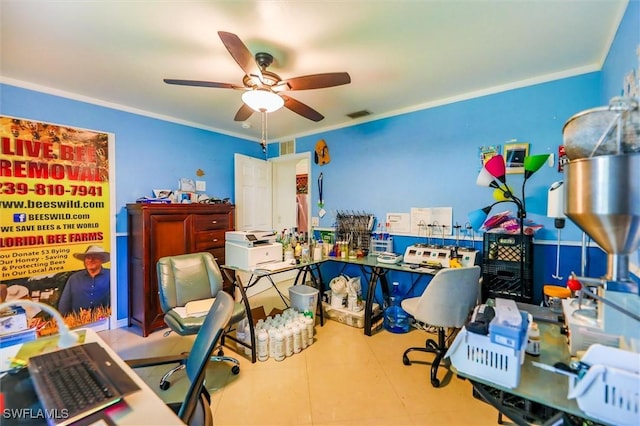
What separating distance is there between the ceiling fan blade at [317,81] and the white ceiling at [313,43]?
Result: 0.27m

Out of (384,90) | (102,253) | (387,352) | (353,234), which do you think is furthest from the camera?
(353,234)

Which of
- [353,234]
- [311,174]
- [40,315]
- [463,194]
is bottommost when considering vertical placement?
[40,315]

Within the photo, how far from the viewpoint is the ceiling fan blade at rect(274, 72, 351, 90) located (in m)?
1.78

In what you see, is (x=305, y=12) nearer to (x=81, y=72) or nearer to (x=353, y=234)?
(x=81, y=72)

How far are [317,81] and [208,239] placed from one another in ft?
7.71

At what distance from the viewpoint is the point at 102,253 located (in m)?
2.88

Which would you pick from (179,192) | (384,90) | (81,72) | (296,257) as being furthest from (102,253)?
(384,90)

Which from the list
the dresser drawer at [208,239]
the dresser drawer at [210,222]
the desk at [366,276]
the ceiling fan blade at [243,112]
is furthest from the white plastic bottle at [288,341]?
the ceiling fan blade at [243,112]

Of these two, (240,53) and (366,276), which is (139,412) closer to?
(240,53)

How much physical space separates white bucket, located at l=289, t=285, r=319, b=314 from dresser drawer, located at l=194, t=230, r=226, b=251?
119cm

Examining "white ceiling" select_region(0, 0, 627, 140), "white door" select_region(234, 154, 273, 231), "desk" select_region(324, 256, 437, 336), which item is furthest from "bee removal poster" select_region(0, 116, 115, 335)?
"desk" select_region(324, 256, 437, 336)

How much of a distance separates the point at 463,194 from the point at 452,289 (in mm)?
1263

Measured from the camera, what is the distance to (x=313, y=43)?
1.90 meters

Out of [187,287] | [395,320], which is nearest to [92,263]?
[187,287]
